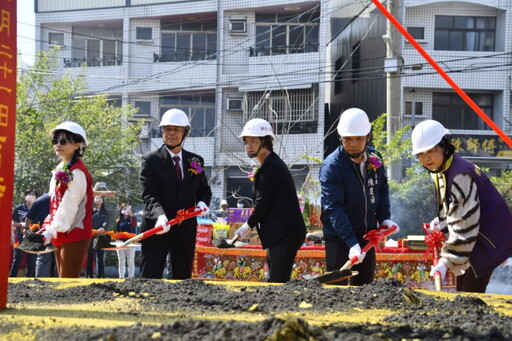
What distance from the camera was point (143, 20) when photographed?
3014 cm

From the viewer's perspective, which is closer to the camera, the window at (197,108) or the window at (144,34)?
the window at (197,108)

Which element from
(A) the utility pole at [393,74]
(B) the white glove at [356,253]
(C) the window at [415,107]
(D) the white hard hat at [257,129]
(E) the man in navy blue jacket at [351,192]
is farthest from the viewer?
(C) the window at [415,107]

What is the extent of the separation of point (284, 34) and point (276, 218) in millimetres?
22972

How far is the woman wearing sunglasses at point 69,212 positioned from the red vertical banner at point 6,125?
2.36 metres

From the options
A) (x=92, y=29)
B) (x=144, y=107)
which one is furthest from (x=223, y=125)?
(x=92, y=29)

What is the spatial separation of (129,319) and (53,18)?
98.4 ft

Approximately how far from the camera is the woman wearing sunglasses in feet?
19.4

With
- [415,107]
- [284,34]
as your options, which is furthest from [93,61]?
[415,107]

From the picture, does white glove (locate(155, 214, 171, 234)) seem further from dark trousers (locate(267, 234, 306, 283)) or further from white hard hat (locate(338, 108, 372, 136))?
white hard hat (locate(338, 108, 372, 136))

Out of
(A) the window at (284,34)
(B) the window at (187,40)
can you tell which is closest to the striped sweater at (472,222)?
(A) the window at (284,34)

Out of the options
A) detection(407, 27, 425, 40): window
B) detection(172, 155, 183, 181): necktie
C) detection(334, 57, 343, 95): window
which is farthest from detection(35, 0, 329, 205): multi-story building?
detection(172, 155, 183, 181): necktie

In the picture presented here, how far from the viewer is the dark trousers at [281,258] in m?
6.12

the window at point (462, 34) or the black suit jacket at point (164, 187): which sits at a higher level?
the window at point (462, 34)

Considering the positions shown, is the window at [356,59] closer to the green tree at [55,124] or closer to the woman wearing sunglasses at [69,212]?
the green tree at [55,124]
